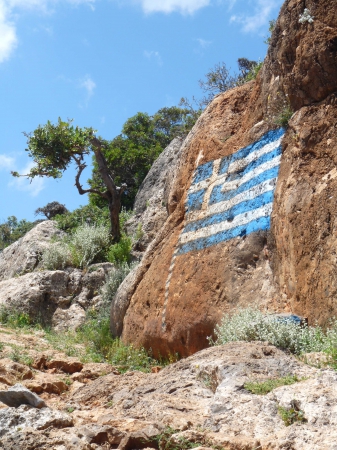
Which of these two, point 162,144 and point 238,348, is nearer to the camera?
point 238,348

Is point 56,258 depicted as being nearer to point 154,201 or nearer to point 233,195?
point 154,201

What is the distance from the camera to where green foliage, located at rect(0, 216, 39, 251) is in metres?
26.4

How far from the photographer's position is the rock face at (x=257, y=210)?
705cm

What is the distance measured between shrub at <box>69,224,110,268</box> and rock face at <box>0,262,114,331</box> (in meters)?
0.41

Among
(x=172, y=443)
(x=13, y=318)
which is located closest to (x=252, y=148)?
(x=172, y=443)

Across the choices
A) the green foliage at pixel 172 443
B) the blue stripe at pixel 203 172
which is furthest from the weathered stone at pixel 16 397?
the blue stripe at pixel 203 172

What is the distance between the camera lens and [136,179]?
22938 millimetres

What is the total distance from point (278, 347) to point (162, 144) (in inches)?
757

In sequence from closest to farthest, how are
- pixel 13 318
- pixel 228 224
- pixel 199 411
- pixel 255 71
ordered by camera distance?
pixel 199 411, pixel 228 224, pixel 255 71, pixel 13 318

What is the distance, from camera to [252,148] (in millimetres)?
8898

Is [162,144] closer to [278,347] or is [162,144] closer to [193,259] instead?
[193,259]

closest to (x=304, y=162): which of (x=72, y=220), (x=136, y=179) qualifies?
(x=72, y=220)

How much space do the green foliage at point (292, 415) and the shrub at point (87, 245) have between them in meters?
10.4

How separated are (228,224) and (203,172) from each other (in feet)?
4.80
